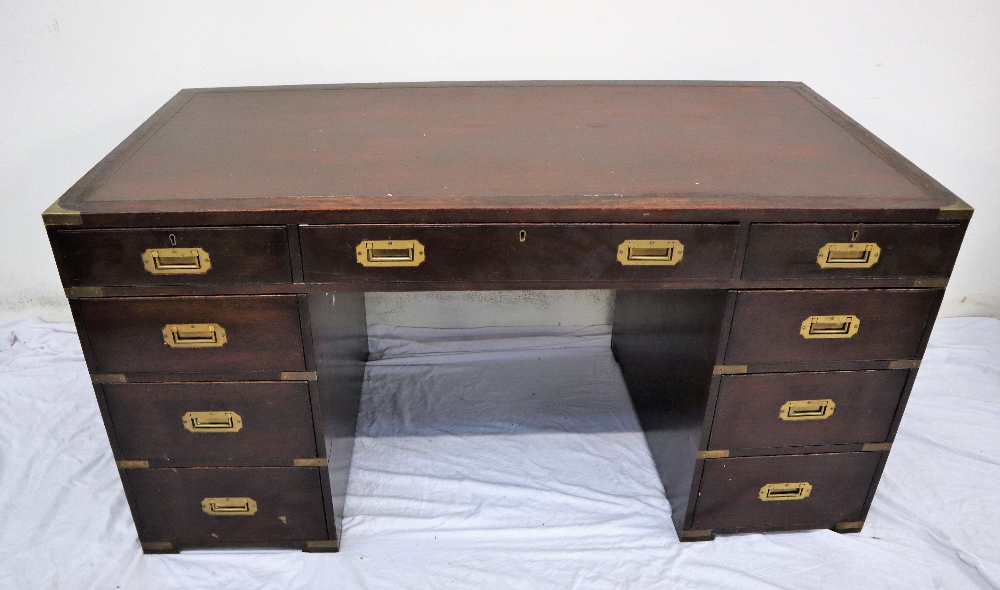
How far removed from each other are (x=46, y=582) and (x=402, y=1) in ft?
5.11

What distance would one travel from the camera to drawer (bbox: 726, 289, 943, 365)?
53.9 inches

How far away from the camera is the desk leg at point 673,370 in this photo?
149 cm

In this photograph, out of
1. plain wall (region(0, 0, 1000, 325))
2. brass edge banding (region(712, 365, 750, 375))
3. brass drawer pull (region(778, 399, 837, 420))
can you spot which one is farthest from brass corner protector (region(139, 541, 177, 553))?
brass drawer pull (region(778, 399, 837, 420))

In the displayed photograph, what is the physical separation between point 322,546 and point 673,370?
0.88 m

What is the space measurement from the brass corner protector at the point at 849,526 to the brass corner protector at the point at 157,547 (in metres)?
1.49

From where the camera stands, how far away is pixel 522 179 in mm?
1346

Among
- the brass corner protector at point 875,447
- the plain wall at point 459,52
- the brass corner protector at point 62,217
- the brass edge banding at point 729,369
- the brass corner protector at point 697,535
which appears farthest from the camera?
the plain wall at point 459,52

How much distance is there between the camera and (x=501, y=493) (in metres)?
1.79

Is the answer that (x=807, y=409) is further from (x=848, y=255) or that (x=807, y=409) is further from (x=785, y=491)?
(x=848, y=255)

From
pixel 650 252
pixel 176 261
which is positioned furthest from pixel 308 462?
pixel 650 252

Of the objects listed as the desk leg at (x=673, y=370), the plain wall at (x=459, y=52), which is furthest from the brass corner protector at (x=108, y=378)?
the desk leg at (x=673, y=370)

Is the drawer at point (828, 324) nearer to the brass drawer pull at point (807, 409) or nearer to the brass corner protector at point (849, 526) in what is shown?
the brass drawer pull at point (807, 409)

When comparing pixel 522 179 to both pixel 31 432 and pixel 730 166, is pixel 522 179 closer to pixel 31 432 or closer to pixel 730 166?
pixel 730 166

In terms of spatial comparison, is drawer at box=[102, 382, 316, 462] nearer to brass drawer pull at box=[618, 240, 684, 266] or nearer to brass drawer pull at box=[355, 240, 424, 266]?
brass drawer pull at box=[355, 240, 424, 266]
